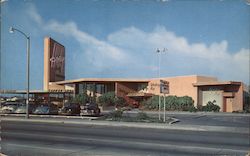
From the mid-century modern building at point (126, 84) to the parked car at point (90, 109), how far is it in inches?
8.6

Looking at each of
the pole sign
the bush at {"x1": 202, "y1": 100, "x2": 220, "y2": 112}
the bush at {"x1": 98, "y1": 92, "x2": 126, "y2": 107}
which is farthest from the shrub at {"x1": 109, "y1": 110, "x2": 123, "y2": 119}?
the bush at {"x1": 202, "y1": 100, "x2": 220, "y2": 112}

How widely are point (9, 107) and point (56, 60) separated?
1201mm

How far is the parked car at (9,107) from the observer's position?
5.71 metres

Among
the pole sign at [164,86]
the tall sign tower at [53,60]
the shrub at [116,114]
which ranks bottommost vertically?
the shrub at [116,114]

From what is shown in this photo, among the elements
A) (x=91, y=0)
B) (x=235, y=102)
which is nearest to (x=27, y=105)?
→ (x=91, y=0)

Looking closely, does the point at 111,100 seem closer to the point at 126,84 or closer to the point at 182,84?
the point at 126,84

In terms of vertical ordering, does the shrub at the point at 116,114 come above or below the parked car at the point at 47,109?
below

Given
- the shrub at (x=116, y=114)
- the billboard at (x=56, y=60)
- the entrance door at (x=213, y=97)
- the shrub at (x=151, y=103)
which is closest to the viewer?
the billboard at (x=56, y=60)

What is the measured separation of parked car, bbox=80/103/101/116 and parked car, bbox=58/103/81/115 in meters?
0.10

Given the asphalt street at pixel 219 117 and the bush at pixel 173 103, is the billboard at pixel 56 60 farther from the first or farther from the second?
the bush at pixel 173 103

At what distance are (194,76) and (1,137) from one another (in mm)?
3193

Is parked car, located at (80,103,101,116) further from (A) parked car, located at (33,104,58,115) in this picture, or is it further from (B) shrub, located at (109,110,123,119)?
(A) parked car, located at (33,104,58,115)

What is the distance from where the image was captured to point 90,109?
685 cm

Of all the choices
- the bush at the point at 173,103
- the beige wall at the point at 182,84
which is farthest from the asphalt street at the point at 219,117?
the beige wall at the point at 182,84
